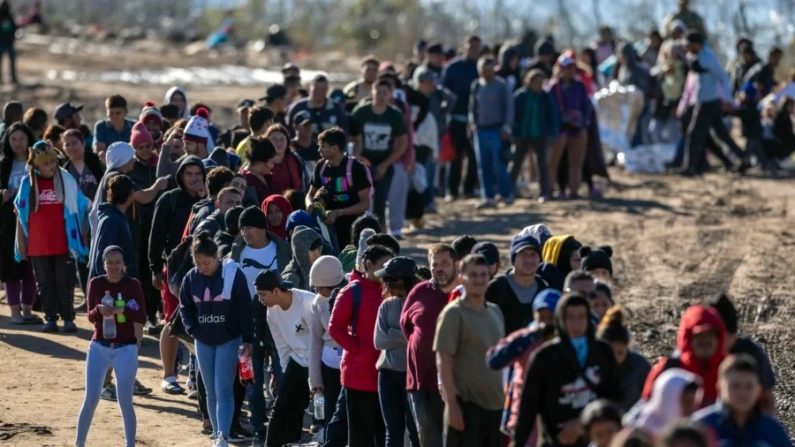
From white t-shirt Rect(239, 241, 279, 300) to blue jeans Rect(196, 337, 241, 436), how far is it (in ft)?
2.13

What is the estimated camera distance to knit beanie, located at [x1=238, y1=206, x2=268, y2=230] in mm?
13039

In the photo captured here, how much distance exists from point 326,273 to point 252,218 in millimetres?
952

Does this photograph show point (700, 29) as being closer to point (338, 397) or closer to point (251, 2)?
point (338, 397)

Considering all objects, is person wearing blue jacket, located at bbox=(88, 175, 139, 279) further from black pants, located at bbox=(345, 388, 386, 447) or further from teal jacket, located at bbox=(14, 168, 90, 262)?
black pants, located at bbox=(345, 388, 386, 447)

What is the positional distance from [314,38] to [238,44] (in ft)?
9.39

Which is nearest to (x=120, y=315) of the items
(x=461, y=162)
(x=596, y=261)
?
(x=596, y=261)

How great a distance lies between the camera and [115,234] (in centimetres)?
1404

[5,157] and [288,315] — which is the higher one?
[5,157]

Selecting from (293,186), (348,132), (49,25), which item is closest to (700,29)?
(348,132)

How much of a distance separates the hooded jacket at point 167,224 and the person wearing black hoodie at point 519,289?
4.34 m

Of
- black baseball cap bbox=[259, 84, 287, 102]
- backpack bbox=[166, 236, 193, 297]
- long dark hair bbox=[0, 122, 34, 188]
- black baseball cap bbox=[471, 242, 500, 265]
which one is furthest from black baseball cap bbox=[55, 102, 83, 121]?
black baseball cap bbox=[471, 242, 500, 265]

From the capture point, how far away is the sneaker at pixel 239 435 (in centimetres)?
1303

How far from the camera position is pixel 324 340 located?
40.6 ft

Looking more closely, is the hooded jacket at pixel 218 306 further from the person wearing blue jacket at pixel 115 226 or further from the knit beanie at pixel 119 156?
the knit beanie at pixel 119 156
